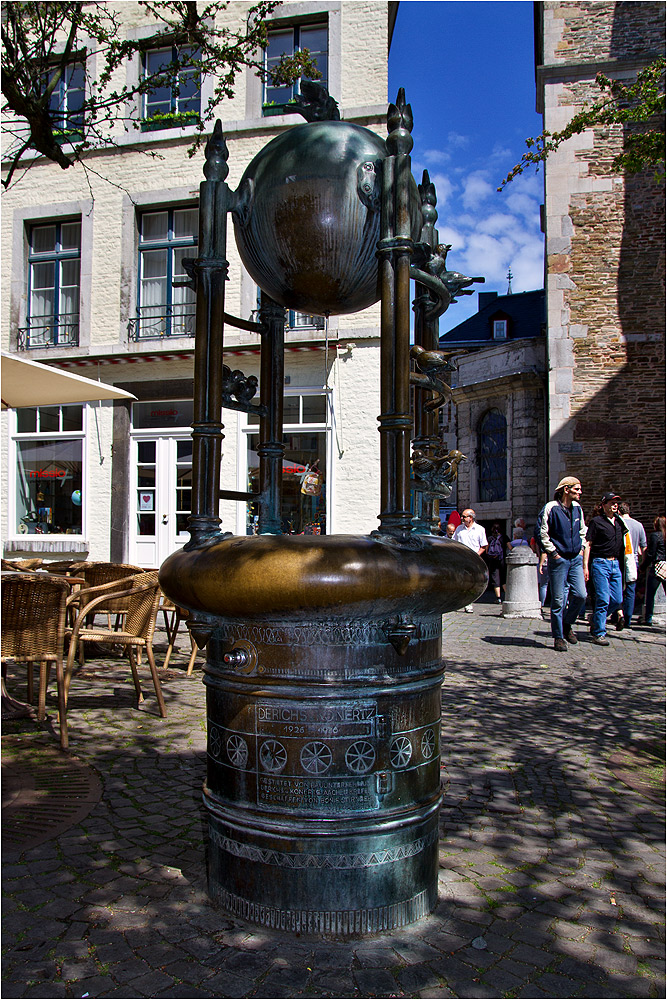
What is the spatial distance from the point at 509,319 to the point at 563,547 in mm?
36354

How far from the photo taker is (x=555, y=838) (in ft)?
10.8

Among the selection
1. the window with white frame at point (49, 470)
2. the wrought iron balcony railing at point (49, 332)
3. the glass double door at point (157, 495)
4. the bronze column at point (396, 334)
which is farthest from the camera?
the wrought iron balcony railing at point (49, 332)

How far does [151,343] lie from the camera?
1430cm

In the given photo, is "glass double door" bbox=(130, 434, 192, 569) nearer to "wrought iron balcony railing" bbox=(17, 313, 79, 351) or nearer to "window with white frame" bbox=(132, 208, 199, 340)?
"window with white frame" bbox=(132, 208, 199, 340)

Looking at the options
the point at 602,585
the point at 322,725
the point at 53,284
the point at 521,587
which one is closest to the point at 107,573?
the point at 322,725

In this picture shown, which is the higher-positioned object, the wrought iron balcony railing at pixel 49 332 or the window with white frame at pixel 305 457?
the wrought iron balcony railing at pixel 49 332

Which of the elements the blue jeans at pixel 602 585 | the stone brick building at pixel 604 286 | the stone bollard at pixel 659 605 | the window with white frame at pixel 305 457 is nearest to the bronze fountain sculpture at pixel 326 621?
the blue jeans at pixel 602 585

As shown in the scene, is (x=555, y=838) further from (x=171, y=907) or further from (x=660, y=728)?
(x=660, y=728)

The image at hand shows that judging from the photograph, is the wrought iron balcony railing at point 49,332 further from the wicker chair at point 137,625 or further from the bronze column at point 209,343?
the bronze column at point 209,343

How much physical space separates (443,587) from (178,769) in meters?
2.35

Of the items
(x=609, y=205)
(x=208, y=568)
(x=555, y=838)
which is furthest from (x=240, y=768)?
(x=609, y=205)

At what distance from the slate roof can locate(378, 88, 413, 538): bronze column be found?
3983cm

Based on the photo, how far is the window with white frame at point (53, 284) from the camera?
15.2m

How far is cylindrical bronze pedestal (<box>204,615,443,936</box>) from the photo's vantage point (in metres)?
2.36
